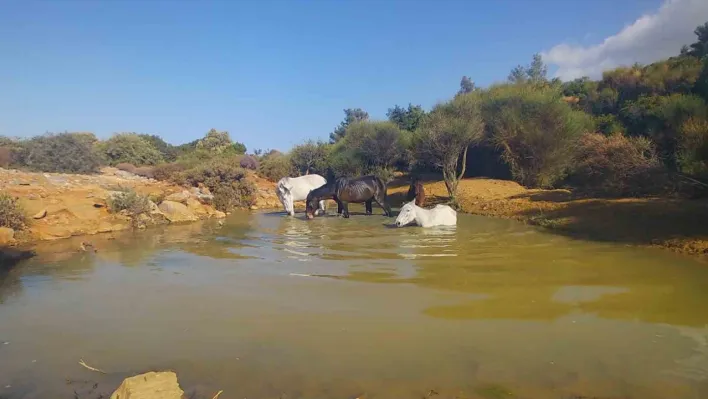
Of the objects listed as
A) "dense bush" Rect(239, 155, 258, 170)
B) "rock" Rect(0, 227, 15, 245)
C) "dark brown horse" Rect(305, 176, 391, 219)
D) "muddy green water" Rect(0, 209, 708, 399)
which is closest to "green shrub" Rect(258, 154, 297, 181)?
"dense bush" Rect(239, 155, 258, 170)

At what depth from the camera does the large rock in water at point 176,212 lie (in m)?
16.2

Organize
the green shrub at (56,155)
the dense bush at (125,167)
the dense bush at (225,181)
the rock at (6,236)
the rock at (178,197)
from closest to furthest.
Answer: the rock at (6,236), the rock at (178,197), the dense bush at (225,181), the green shrub at (56,155), the dense bush at (125,167)

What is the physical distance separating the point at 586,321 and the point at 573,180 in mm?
18292

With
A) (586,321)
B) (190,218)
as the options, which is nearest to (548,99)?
(190,218)

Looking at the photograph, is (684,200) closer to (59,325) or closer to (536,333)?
(536,333)

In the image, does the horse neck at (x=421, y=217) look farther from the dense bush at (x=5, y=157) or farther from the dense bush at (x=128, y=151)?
the dense bush at (x=128, y=151)

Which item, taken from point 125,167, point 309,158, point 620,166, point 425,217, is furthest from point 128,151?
point 620,166

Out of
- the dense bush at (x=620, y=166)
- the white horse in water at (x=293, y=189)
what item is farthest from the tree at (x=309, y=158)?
the dense bush at (x=620, y=166)

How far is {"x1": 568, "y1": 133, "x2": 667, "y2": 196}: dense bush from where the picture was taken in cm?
1433

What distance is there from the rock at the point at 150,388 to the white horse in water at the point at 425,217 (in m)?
9.48

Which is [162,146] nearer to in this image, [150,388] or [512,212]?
[512,212]

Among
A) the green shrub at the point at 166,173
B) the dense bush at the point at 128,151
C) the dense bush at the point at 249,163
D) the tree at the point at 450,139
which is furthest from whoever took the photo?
the dense bush at the point at 128,151

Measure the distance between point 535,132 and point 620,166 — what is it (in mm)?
8162

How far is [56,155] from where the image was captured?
2419 cm
